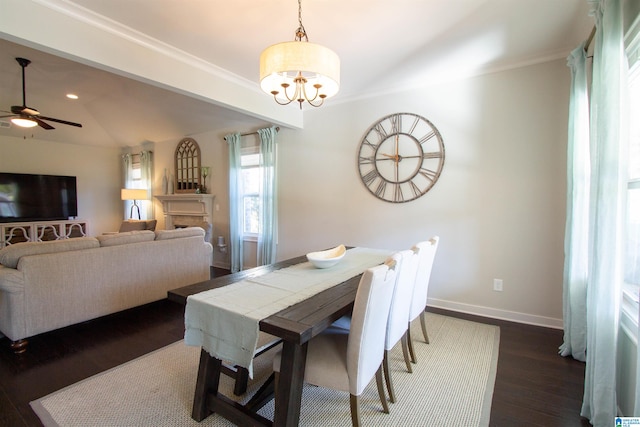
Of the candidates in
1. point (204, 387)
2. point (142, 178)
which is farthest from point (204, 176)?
point (204, 387)

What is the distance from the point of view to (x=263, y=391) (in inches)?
68.0

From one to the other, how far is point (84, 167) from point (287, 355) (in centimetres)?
763

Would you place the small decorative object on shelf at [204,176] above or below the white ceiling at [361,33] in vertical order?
below

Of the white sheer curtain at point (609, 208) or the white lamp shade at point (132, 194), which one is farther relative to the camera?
the white lamp shade at point (132, 194)

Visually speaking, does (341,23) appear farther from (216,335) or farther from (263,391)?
(263,391)

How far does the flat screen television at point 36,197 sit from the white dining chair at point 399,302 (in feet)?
24.3

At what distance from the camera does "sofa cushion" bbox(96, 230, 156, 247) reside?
2910 millimetres

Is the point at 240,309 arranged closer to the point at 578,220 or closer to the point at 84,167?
the point at 578,220

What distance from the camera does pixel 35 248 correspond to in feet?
8.21

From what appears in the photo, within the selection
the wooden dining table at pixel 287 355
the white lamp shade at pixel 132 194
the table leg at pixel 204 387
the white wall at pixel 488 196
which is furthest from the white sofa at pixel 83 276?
the white lamp shade at pixel 132 194

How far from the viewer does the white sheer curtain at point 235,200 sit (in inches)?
197

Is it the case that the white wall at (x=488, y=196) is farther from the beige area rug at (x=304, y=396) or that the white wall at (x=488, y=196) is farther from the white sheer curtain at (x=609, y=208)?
the white sheer curtain at (x=609, y=208)

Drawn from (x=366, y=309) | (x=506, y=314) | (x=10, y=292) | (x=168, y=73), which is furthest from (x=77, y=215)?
(x=506, y=314)

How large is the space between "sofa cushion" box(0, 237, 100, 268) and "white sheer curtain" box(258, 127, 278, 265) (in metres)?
2.26
